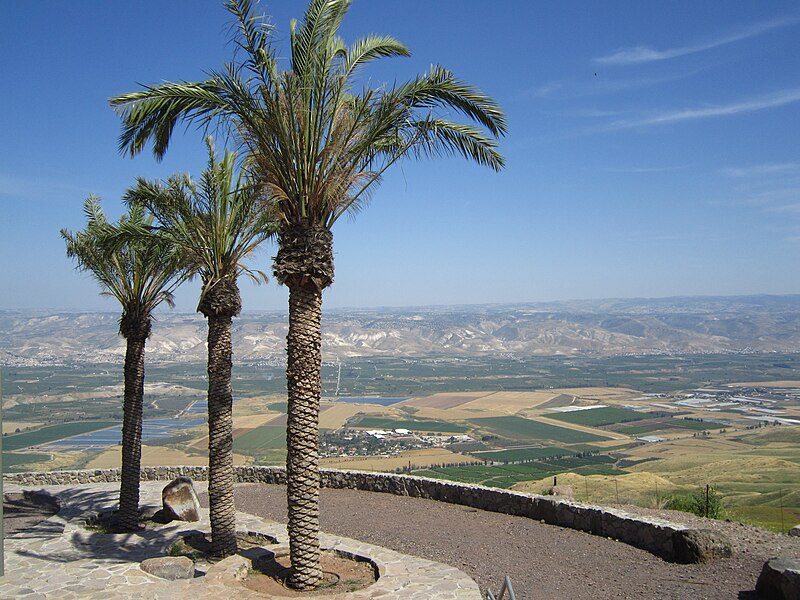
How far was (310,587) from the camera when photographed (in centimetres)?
831

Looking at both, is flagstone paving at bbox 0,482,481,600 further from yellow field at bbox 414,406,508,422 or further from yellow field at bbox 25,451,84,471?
yellow field at bbox 414,406,508,422

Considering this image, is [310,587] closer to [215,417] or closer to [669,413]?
[215,417]

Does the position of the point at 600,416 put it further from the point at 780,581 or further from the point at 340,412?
the point at 780,581

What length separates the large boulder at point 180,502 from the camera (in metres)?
13.3

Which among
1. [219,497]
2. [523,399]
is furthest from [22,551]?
[523,399]

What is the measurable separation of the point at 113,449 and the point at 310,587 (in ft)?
108

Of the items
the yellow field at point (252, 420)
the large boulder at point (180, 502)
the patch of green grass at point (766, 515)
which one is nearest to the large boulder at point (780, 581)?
the patch of green grass at point (766, 515)

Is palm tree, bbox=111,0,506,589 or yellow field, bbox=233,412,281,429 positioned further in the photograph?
yellow field, bbox=233,412,281,429

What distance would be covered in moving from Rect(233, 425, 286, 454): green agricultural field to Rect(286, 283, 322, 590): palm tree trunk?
96.9ft

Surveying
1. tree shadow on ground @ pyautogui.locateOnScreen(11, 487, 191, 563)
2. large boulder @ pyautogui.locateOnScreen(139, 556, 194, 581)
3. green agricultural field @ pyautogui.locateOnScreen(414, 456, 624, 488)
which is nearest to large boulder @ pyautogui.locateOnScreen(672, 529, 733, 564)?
large boulder @ pyautogui.locateOnScreen(139, 556, 194, 581)

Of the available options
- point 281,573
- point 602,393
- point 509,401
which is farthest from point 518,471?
point 602,393

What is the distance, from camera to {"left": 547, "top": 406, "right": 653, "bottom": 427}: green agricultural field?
60.2 metres

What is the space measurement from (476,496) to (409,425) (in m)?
43.3

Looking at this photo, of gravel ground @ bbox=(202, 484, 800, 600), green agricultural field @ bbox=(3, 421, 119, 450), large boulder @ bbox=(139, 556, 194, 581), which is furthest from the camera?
green agricultural field @ bbox=(3, 421, 119, 450)
